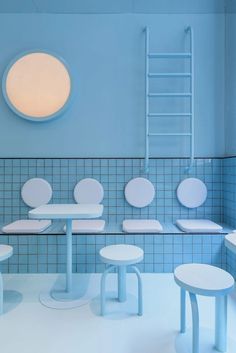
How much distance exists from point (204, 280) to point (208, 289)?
87mm

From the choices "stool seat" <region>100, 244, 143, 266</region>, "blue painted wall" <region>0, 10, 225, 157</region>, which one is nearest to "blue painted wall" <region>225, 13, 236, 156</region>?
"blue painted wall" <region>0, 10, 225, 157</region>

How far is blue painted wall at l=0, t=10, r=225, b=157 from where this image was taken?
2.61m

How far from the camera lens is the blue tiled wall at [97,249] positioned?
87.4 inches

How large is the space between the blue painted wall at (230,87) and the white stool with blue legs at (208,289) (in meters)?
1.43

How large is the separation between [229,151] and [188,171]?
0.42 metres

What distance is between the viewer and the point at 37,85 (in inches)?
103

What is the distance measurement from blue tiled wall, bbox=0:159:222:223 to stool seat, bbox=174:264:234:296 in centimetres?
119

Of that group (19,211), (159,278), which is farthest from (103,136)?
(159,278)

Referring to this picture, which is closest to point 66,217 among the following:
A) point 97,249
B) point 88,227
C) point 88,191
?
point 88,227

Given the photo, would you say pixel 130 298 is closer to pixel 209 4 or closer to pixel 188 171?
pixel 188 171

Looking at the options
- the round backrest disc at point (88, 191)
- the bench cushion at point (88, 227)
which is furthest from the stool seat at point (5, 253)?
the round backrest disc at point (88, 191)

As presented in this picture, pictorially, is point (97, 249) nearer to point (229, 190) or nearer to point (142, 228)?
point (142, 228)

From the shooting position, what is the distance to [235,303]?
179cm

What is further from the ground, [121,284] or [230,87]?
[230,87]
